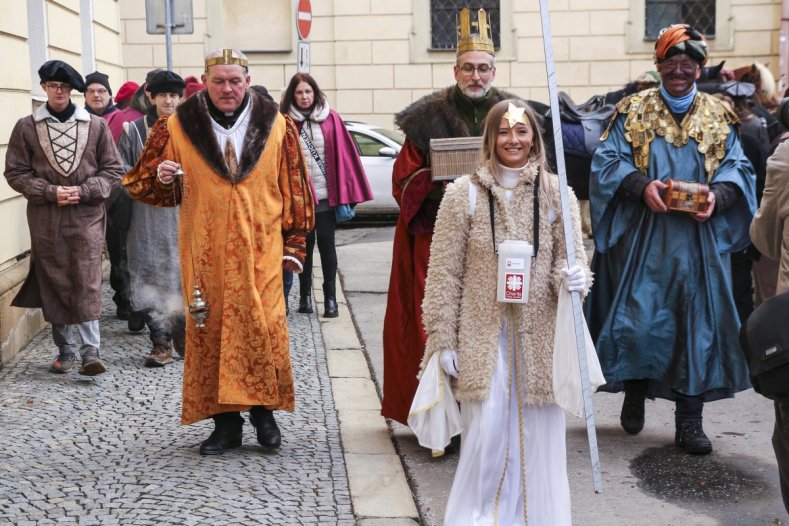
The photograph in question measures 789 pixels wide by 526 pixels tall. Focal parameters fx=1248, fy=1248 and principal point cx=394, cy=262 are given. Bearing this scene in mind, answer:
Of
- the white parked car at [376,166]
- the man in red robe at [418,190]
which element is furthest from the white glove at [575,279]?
the white parked car at [376,166]

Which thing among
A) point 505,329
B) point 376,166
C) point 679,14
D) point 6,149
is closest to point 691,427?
point 505,329

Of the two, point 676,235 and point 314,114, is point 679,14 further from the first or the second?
point 676,235

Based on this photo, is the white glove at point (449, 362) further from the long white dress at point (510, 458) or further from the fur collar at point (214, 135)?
the fur collar at point (214, 135)

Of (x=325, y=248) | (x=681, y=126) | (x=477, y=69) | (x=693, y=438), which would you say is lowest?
(x=693, y=438)

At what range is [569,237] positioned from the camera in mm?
4289

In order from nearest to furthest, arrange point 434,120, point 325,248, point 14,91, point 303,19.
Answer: point 434,120
point 14,91
point 325,248
point 303,19

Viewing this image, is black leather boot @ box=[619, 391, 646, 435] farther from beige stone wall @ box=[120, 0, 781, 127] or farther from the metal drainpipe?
the metal drainpipe

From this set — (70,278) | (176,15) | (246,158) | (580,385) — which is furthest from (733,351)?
(176,15)

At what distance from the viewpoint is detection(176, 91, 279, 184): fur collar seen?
224 inches

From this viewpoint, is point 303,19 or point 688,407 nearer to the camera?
point 688,407

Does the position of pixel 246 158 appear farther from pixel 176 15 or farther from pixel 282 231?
pixel 176 15

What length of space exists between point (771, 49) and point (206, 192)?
16.6m

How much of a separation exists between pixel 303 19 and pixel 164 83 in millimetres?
4102

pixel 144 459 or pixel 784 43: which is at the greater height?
Result: pixel 784 43
